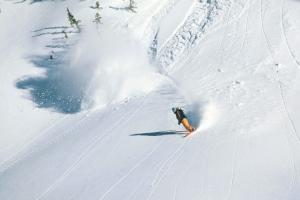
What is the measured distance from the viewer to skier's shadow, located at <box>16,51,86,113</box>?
2369 centimetres

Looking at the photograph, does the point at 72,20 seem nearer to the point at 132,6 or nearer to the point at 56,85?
the point at 132,6

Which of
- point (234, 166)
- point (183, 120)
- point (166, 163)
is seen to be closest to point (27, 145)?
point (183, 120)

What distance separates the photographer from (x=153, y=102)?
1980cm

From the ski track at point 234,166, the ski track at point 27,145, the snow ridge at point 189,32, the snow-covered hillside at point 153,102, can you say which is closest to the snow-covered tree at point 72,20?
the snow-covered hillside at point 153,102

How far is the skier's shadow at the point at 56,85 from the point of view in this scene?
23.7 metres

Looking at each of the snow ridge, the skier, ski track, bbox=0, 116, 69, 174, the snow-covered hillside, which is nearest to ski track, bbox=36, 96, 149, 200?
the snow-covered hillside

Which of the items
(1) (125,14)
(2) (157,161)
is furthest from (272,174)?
(1) (125,14)

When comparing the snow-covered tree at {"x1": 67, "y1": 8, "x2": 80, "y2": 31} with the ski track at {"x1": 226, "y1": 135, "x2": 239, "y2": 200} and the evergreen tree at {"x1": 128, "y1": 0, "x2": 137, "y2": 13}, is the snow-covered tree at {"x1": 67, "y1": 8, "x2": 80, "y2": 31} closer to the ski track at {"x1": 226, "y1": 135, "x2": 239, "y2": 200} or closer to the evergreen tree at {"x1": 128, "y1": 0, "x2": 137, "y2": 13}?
the evergreen tree at {"x1": 128, "y1": 0, "x2": 137, "y2": 13}

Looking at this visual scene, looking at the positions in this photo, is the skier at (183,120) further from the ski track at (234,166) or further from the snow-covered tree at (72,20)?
Result: the snow-covered tree at (72,20)

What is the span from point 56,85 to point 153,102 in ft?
25.9

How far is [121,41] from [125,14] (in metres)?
2.67

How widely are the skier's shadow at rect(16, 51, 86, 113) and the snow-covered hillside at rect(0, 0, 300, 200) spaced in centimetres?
8

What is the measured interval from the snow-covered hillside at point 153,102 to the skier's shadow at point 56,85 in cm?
8

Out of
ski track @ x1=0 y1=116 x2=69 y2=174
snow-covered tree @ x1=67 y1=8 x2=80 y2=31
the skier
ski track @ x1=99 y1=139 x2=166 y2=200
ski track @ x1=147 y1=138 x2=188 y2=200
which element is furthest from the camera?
snow-covered tree @ x1=67 y1=8 x2=80 y2=31
